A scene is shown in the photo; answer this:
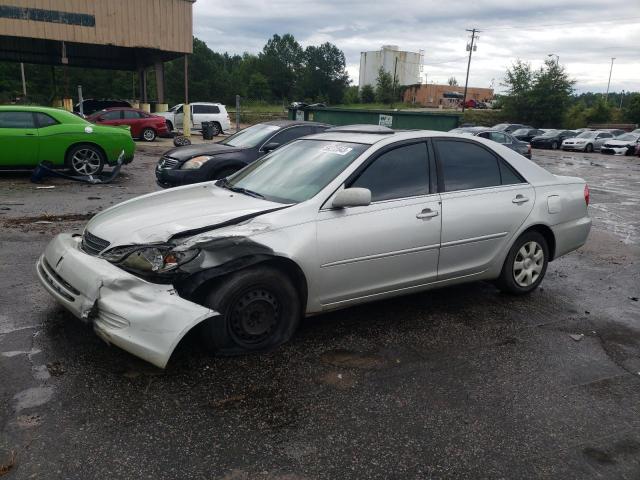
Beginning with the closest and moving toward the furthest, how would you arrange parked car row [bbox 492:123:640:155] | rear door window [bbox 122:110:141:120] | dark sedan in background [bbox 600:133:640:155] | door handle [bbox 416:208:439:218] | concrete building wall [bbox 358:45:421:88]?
door handle [bbox 416:208:439:218] < rear door window [bbox 122:110:141:120] < dark sedan in background [bbox 600:133:640:155] < parked car row [bbox 492:123:640:155] < concrete building wall [bbox 358:45:421:88]

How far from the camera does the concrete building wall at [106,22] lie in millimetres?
23047

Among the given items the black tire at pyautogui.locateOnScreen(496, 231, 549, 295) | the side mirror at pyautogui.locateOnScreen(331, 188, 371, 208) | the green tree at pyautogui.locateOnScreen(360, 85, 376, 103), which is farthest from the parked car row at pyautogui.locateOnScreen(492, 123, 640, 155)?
the green tree at pyautogui.locateOnScreen(360, 85, 376, 103)

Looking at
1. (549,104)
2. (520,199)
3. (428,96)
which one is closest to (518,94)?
(549,104)

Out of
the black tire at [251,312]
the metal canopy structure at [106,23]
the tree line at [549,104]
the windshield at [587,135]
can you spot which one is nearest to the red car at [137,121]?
the metal canopy structure at [106,23]

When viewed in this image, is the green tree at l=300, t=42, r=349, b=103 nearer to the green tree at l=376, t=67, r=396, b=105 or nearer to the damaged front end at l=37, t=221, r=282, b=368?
the green tree at l=376, t=67, r=396, b=105

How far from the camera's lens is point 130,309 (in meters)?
3.29

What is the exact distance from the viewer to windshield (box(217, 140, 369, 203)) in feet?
13.9

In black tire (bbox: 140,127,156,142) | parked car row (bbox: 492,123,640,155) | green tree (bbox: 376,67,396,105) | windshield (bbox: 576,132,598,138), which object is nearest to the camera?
black tire (bbox: 140,127,156,142)

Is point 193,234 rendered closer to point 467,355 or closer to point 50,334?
point 50,334

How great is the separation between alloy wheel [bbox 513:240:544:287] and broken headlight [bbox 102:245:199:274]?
3.18m

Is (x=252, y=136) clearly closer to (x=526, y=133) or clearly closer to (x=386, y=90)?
(x=526, y=133)

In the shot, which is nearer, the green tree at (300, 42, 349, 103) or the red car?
the red car

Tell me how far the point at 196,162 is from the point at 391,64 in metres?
97.2

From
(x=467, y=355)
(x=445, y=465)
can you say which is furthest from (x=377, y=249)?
(x=445, y=465)
